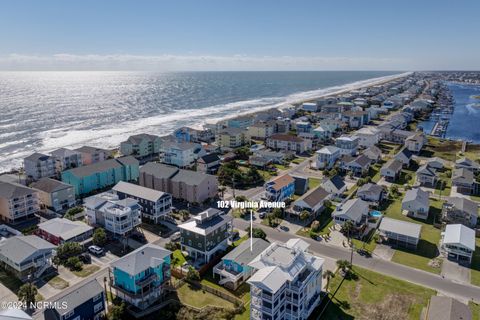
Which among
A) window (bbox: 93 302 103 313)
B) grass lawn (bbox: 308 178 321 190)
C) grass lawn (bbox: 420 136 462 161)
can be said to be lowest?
grass lawn (bbox: 308 178 321 190)

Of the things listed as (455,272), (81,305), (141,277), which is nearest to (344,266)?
(455,272)

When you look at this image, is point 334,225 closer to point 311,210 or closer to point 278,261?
point 311,210

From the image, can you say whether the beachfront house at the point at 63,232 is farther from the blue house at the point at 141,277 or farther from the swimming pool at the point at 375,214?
the swimming pool at the point at 375,214

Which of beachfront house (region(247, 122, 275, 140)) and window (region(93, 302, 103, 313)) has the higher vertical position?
beachfront house (region(247, 122, 275, 140))

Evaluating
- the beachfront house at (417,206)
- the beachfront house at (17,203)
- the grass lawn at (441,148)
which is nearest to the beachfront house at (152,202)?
the beachfront house at (17,203)

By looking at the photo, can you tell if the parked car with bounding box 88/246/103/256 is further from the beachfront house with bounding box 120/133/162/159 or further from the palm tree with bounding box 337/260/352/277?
the beachfront house with bounding box 120/133/162/159

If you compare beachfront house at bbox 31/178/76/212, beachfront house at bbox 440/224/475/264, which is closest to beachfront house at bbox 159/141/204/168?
beachfront house at bbox 31/178/76/212

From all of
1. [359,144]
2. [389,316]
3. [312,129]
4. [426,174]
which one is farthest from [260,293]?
[312,129]
